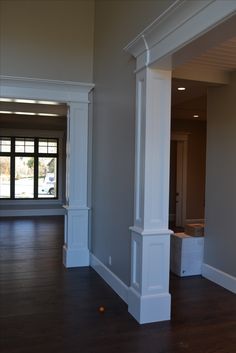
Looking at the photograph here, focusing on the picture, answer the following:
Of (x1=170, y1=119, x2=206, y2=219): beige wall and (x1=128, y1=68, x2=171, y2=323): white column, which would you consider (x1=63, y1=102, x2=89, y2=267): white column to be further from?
(x1=170, y1=119, x2=206, y2=219): beige wall

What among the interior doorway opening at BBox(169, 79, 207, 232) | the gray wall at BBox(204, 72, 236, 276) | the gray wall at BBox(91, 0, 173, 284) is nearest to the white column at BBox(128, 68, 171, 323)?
the gray wall at BBox(91, 0, 173, 284)

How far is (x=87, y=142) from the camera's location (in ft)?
18.5

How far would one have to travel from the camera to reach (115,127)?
4555mm

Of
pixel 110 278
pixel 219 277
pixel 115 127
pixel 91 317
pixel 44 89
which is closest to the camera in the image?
pixel 91 317

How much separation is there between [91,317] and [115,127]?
224 cm

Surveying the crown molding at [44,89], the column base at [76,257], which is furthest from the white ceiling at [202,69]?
the column base at [76,257]

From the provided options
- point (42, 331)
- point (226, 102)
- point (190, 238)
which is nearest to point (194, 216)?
point (190, 238)

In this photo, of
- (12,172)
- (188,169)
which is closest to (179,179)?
(188,169)

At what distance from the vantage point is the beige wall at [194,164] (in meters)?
9.57

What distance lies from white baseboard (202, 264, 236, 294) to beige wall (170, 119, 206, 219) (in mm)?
4620

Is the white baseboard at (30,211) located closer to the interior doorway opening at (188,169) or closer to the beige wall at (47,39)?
the interior doorway opening at (188,169)

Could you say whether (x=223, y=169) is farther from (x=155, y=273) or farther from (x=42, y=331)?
(x=42, y=331)

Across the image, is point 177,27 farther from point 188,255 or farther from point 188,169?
point 188,169

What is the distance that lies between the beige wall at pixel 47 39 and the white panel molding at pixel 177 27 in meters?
2.02
